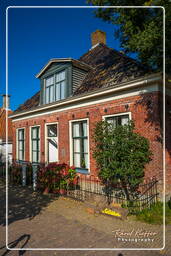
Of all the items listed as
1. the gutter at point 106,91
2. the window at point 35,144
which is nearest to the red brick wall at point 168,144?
the gutter at point 106,91

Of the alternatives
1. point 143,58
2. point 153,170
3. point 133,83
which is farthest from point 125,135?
point 143,58

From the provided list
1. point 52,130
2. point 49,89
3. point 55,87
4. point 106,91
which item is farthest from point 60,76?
point 106,91

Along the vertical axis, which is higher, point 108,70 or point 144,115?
point 108,70

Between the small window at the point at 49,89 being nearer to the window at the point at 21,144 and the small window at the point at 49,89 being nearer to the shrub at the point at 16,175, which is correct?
the window at the point at 21,144

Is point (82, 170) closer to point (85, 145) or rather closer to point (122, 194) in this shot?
point (85, 145)

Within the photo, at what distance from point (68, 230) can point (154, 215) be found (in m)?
2.77

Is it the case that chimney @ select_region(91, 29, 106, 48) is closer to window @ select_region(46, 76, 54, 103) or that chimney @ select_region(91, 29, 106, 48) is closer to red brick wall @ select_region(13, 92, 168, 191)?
window @ select_region(46, 76, 54, 103)

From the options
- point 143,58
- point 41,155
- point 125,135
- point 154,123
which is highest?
point 143,58

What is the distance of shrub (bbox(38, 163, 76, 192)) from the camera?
8.31 meters

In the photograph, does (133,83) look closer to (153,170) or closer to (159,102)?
(159,102)

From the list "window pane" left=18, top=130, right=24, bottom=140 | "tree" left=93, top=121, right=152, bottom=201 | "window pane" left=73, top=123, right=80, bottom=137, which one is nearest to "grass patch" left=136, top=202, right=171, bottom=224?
"tree" left=93, top=121, right=152, bottom=201

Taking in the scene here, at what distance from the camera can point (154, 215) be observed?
19.2ft

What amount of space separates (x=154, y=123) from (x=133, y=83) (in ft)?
5.87

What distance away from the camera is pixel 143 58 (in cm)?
650
